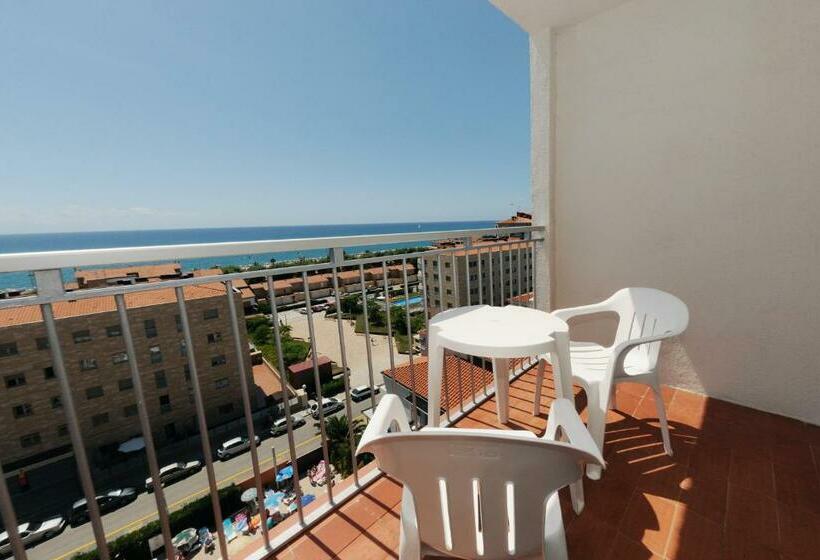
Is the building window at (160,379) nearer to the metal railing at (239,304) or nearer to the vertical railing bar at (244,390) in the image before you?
the metal railing at (239,304)

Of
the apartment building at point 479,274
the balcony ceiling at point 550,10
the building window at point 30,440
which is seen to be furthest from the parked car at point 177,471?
the balcony ceiling at point 550,10

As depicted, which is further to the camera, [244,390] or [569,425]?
[244,390]

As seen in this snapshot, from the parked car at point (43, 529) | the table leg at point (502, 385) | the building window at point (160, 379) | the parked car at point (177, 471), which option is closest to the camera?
the building window at point (160, 379)

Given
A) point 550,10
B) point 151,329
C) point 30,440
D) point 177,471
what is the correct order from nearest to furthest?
point 151,329 < point 550,10 < point 30,440 < point 177,471

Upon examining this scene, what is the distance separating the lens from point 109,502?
436 inches

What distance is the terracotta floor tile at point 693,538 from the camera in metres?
1.36

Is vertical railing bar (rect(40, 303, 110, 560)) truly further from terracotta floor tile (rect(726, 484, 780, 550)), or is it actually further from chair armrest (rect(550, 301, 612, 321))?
terracotta floor tile (rect(726, 484, 780, 550))

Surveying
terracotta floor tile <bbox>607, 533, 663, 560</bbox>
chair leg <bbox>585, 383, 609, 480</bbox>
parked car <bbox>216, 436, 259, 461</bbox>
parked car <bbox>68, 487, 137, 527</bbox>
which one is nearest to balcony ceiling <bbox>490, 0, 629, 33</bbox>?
chair leg <bbox>585, 383, 609, 480</bbox>

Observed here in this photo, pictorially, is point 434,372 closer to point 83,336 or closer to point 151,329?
point 151,329

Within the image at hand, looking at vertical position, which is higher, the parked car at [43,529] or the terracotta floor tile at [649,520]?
the terracotta floor tile at [649,520]

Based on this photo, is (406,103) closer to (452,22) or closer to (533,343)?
(452,22)

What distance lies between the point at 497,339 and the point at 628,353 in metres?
1.03

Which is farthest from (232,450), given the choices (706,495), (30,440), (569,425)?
(569,425)

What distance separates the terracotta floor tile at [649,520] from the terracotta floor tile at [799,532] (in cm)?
39
